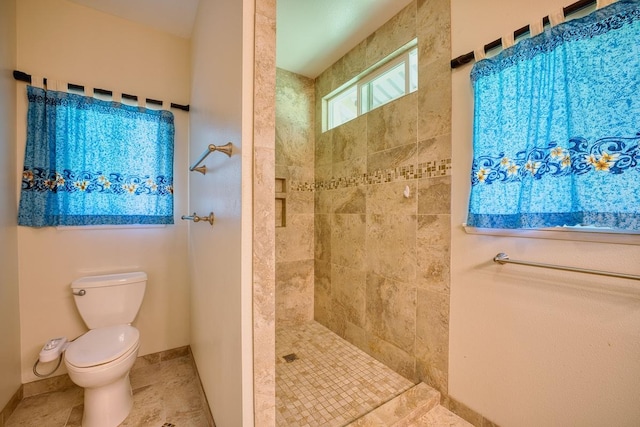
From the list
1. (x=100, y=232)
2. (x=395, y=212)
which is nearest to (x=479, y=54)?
(x=395, y=212)

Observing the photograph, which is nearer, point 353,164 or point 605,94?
point 605,94

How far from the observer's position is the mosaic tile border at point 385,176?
4.93ft

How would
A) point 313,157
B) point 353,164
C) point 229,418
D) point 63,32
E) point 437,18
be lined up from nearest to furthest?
1. point 229,418
2. point 437,18
3. point 63,32
4. point 353,164
5. point 313,157

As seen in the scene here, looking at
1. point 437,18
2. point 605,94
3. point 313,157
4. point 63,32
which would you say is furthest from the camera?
point 313,157

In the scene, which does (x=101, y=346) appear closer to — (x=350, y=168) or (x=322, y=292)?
(x=322, y=292)

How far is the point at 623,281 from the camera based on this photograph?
0.92m

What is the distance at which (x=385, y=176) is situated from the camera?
1846mm

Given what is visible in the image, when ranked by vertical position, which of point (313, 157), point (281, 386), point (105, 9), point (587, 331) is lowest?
point (281, 386)

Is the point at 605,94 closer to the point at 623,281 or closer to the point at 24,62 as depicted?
the point at 623,281

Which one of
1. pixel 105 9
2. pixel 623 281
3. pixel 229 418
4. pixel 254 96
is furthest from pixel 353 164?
pixel 105 9

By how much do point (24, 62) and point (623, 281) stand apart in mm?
3264

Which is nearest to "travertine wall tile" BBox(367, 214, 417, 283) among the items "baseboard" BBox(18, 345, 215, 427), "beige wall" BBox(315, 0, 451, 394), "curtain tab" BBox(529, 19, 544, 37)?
"beige wall" BBox(315, 0, 451, 394)

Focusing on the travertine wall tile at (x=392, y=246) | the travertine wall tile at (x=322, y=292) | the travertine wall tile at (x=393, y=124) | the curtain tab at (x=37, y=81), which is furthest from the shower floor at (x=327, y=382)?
the curtain tab at (x=37, y=81)

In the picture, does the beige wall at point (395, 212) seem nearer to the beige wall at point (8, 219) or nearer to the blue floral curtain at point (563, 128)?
the blue floral curtain at point (563, 128)
